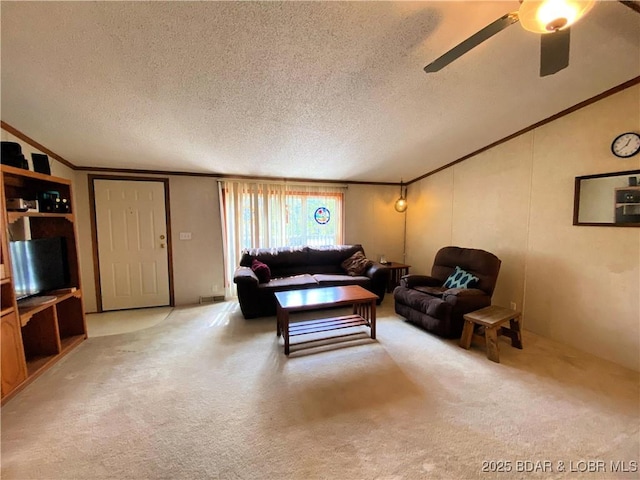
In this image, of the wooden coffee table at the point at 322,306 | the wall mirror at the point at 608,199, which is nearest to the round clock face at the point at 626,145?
the wall mirror at the point at 608,199

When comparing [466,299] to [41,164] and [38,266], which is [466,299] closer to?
[38,266]

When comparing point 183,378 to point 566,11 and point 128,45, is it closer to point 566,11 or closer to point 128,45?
point 128,45

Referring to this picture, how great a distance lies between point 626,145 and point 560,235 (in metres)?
0.94

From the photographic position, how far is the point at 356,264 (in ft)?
14.1

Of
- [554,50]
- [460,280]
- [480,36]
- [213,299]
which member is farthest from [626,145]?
[213,299]

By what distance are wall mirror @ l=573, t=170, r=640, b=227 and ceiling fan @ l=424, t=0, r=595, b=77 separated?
162cm

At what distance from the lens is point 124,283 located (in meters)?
3.90

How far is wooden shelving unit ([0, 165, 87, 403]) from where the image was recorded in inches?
77.3

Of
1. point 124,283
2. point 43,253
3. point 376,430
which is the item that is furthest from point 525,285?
point 124,283

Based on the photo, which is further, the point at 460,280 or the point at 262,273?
the point at 262,273

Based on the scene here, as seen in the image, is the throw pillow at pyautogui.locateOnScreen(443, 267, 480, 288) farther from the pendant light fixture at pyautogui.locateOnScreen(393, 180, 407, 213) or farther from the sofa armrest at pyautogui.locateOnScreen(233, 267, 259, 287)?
the sofa armrest at pyautogui.locateOnScreen(233, 267, 259, 287)

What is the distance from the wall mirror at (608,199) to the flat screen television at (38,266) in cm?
514

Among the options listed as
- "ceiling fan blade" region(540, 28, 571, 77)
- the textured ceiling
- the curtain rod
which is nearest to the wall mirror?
the textured ceiling

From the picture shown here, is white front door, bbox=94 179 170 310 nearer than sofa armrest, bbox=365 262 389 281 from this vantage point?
Yes
